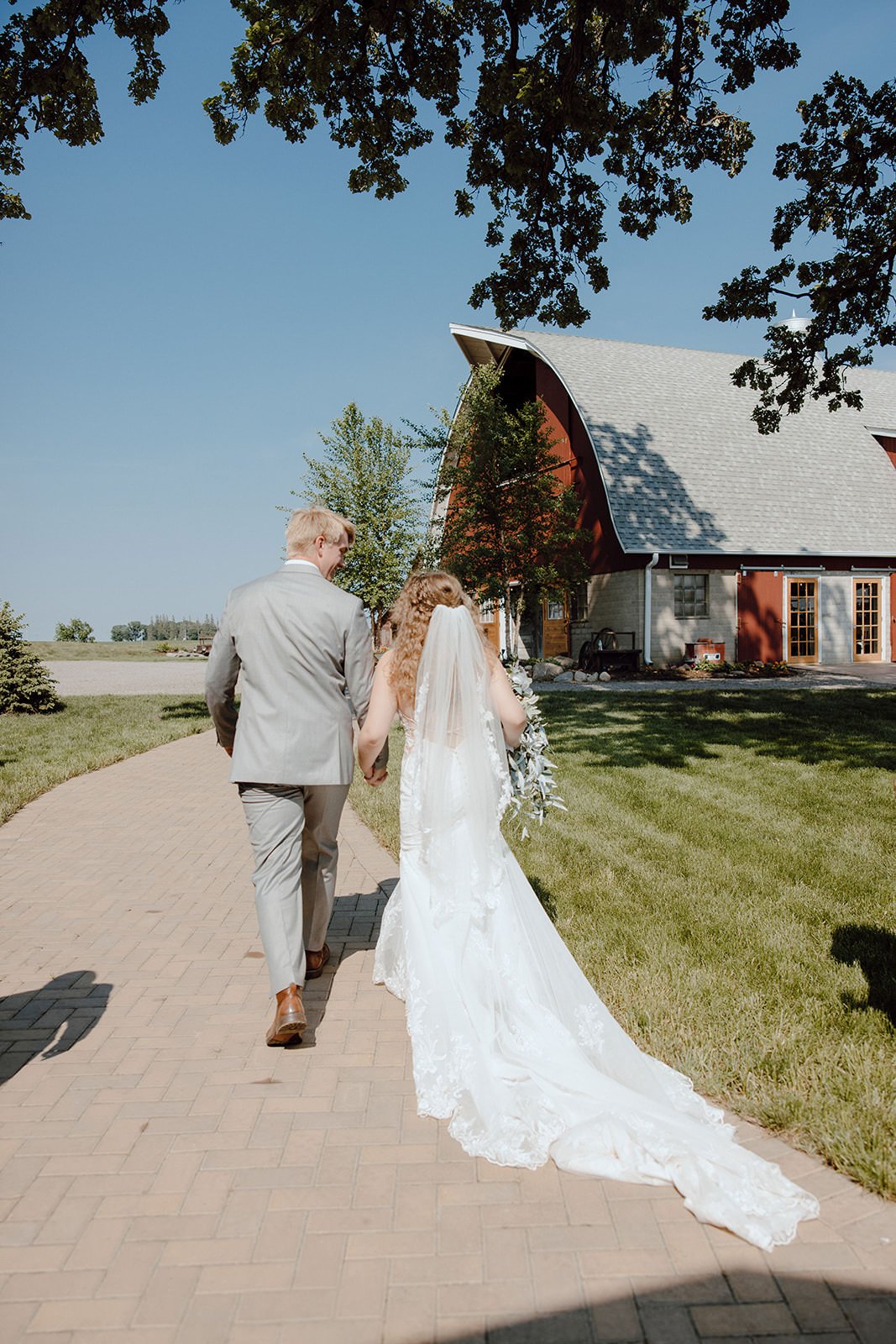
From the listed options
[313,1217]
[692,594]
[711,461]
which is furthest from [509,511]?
[313,1217]

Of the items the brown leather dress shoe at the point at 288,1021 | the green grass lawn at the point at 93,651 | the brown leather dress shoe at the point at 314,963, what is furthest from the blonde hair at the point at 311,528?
the green grass lawn at the point at 93,651

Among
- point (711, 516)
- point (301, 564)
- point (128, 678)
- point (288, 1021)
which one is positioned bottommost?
point (288, 1021)

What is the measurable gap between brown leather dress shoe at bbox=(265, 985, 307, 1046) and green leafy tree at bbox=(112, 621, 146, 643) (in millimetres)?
60339

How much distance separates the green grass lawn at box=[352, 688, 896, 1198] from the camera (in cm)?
323

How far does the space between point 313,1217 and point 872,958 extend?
317 centimetres

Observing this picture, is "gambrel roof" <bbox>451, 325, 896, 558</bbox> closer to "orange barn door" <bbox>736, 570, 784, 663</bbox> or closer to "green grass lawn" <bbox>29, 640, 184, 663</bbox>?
"orange barn door" <bbox>736, 570, 784, 663</bbox>

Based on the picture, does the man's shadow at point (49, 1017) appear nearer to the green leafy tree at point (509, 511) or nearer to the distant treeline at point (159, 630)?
the green leafy tree at point (509, 511)

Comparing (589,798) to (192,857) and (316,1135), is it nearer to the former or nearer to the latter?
(192,857)

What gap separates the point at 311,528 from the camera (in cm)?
391

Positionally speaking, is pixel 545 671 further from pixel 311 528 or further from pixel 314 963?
pixel 311 528

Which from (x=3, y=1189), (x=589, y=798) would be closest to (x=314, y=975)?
(x=3, y=1189)

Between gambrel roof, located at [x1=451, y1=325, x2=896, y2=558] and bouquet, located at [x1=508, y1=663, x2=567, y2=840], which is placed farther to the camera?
gambrel roof, located at [x1=451, y1=325, x2=896, y2=558]

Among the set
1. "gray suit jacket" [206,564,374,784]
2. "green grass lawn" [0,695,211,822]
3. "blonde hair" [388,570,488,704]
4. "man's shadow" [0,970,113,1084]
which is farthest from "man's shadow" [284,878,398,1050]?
"green grass lawn" [0,695,211,822]

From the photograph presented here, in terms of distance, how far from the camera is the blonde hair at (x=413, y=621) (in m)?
3.65
